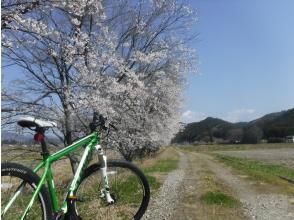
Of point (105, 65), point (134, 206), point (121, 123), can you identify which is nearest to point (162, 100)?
point (121, 123)

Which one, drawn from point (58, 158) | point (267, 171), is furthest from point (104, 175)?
point (267, 171)

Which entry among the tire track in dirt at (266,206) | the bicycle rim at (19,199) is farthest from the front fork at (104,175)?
the tire track in dirt at (266,206)

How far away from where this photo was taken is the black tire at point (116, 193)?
193 inches

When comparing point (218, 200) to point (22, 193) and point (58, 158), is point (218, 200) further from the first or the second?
point (22, 193)

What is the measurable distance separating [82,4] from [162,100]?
1848 cm

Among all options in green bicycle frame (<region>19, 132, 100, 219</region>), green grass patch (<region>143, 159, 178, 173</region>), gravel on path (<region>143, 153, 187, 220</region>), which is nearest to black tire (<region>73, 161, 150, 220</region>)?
green bicycle frame (<region>19, 132, 100, 219</region>)

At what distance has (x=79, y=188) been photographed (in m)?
4.84

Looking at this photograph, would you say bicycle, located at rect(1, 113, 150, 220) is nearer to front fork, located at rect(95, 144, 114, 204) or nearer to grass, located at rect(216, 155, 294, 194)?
front fork, located at rect(95, 144, 114, 204)

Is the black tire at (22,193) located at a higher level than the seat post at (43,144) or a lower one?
lower

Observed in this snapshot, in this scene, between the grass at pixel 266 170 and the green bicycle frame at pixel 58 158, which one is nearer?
the green bicycle frame at pixel 58 158

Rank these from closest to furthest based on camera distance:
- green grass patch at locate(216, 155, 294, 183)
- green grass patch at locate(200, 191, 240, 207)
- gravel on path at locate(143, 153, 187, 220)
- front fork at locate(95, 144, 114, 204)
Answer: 1. front fork at locate(95, 144, 114, 204)
2. gravel on path at locate(143, 153, 187, 220)
3. green grass patch at locate(200, 191, 240, 207)
4. green grass patch at locate(216, 155, 294, 183)

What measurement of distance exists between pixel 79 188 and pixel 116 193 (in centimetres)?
60

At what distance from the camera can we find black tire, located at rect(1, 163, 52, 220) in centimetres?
386

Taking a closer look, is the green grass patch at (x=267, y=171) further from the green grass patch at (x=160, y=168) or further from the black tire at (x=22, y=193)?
the black tire at (x=22, y=193)
